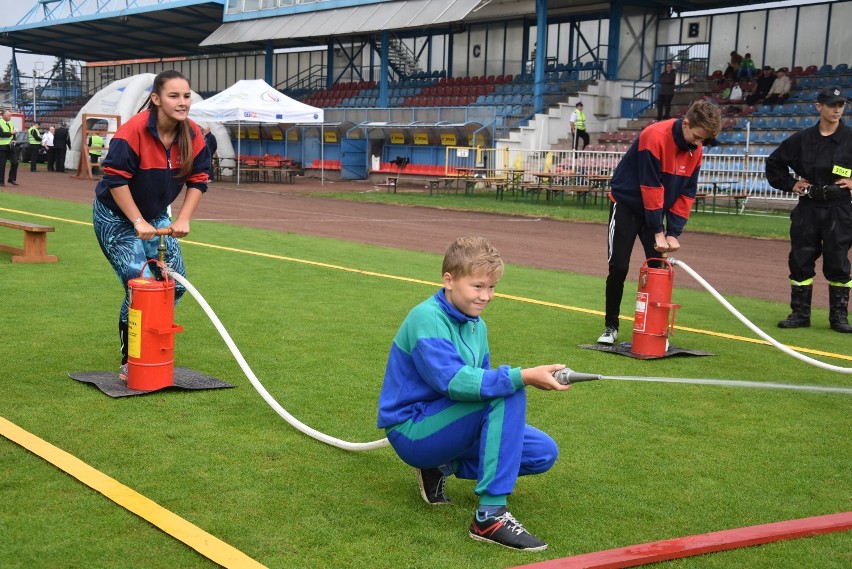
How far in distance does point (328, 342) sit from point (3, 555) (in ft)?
13.7

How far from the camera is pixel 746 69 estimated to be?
1278 inches

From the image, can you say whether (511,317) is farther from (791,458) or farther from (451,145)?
(451,145)

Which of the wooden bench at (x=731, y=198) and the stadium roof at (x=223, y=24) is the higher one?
the stadium roof at (x=223, y=24)

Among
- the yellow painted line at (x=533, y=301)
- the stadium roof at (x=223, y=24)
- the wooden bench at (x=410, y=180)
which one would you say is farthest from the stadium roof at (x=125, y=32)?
the yellow painted line at (x=533, y=301)

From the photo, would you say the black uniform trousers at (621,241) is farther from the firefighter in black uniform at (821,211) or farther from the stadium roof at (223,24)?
the stadium roof at (223,24)

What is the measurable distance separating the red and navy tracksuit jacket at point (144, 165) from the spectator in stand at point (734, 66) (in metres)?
29.2

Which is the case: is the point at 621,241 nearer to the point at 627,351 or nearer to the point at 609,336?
the point at 609,336

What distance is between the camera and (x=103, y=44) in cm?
6225

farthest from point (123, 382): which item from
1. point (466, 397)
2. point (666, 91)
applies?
point (666, 91)

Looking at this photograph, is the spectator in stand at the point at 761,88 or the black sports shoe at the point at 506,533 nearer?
the black sports shoe at the point at 506,533

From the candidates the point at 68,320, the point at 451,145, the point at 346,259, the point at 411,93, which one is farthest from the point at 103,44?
the point at 68,320

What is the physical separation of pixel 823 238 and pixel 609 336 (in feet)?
8.87

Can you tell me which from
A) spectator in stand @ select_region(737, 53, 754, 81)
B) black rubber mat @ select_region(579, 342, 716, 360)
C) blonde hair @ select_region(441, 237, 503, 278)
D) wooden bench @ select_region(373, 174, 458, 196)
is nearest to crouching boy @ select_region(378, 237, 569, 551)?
blonde hair @ select_region(441, 237, 503, 278)

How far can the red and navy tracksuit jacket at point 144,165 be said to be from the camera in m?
5.80
